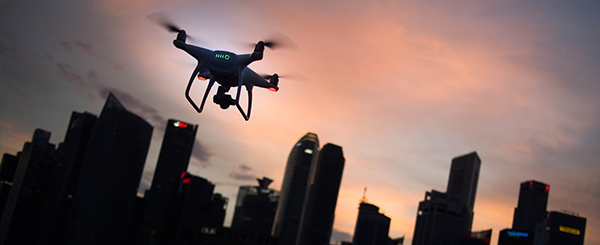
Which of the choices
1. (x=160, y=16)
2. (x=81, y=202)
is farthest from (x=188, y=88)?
(x=81, y=202)

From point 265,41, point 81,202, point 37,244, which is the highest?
point 265,41

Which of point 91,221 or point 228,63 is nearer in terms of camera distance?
point 228,63

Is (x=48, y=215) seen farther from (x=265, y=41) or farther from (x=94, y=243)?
(x=265, y=41)

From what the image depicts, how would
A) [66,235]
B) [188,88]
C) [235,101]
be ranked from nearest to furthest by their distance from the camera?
1. [188,88]
2. [235,101]
3. [66,235]

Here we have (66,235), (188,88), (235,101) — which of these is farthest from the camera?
(66,235)
